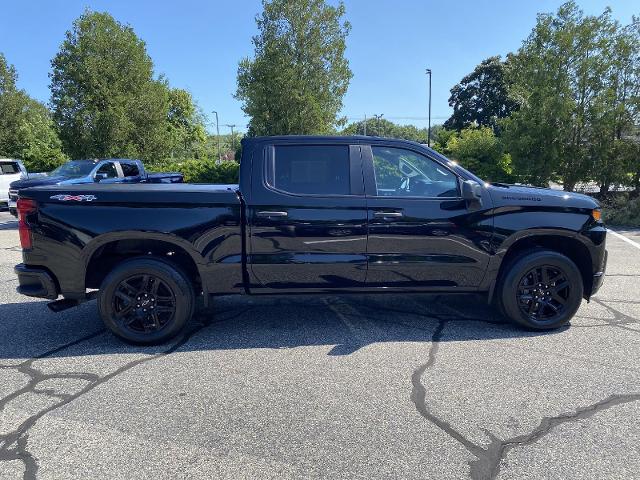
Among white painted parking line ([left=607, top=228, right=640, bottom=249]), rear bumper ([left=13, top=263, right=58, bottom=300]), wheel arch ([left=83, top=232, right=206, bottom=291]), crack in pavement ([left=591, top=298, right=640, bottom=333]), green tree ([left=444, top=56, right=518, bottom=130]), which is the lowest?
crack in pavement ([left=591, top=298, right=640, bottom=333])

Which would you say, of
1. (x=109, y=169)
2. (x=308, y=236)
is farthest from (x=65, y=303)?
(x=109, y=169)

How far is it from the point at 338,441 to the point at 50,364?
2.61 metres

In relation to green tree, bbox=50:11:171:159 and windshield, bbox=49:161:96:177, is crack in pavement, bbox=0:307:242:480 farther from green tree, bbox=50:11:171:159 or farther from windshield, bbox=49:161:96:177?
green tree, bbox=50:11:171:159

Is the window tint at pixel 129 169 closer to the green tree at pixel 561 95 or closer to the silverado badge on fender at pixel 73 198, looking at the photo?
the silverado badge on fender at pixel 73 198

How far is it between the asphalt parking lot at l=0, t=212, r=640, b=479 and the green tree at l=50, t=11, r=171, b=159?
12.2 metres

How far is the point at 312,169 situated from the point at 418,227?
3.68 feet

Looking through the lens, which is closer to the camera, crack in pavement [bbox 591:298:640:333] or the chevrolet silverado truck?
crack in pavement [bbox 591:298:640:333]

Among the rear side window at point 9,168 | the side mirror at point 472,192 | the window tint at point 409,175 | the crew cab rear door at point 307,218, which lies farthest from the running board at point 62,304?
the rear side window at point 9,168

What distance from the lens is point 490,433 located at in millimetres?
2877

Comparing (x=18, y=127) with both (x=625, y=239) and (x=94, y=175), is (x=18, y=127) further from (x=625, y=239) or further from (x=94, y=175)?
(x=625, y=239)

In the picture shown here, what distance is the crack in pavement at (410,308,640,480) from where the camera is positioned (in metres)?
2.58

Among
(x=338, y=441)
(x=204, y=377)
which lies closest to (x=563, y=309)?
(x=338, y=441)

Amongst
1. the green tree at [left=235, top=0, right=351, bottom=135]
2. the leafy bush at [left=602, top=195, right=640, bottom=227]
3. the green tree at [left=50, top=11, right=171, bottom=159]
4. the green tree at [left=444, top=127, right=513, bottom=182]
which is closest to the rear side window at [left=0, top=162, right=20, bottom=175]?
the green tree at [left=50, top=11, right=171, bottom=159]

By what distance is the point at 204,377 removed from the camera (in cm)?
364
